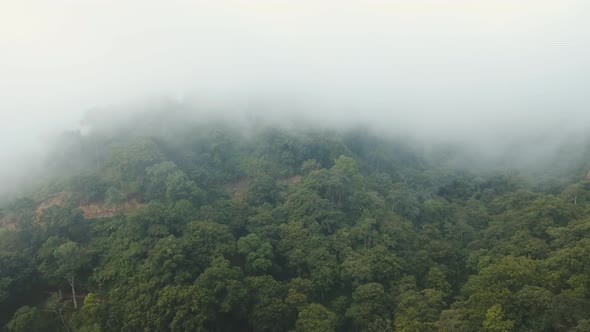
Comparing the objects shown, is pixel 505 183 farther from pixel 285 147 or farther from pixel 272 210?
pixel 272 210

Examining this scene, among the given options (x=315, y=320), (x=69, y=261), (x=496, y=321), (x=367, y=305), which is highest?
(x=496, y=321)

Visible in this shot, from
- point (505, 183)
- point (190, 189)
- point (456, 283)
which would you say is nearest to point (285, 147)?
point (190, 189)

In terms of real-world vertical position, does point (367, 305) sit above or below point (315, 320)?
below

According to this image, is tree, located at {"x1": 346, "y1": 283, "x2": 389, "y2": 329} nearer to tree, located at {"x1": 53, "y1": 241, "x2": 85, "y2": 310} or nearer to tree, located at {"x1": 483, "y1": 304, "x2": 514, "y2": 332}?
tree, located at {"x1": 483, "y1": 304, "x2": 514, "y2": 332}

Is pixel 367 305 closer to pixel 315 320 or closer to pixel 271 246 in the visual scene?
pixel 315 320

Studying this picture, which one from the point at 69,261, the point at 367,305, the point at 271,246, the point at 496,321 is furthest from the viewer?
the point at 271,246

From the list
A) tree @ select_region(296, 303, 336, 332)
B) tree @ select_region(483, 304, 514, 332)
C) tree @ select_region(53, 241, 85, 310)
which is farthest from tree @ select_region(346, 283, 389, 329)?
tree @ select_region(53, 241, 85, 310)

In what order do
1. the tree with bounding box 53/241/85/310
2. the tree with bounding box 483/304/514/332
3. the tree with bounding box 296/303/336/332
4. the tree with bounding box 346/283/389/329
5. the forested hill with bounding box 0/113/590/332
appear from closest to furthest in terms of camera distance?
the tree with bounding box 483/304/514/332 < the forested hill with bounding box 0/113/590/332 < the tree with bounding box 296/303/336/332 < the tree with bounding box 346/283/389/329 < the tree with bounding box 53/241/85/310

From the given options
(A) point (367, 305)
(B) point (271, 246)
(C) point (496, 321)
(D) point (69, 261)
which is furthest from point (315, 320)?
(D) point (69, 261)

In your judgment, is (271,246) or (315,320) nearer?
(315,320)

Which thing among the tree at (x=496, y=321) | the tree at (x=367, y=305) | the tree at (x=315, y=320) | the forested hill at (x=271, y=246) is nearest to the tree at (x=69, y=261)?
the forested hill at (x=271, y=246)
